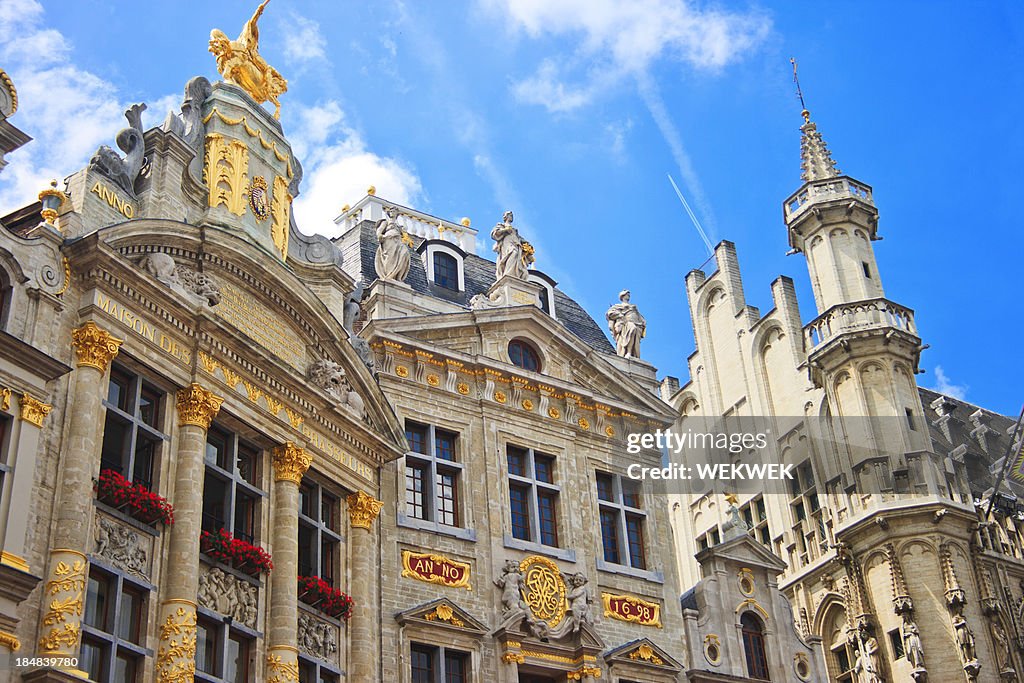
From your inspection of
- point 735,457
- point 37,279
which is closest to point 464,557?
point 37,279

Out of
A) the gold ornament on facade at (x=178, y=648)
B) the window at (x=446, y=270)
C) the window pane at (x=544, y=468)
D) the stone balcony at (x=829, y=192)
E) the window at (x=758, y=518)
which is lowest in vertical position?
the gold ornament on facade at (x=178, y=648)

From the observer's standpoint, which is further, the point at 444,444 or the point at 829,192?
the point at 829,192

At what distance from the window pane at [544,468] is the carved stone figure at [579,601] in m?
2.35

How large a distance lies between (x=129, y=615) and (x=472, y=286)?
49.3ft

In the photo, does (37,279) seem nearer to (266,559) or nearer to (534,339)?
(266,559)

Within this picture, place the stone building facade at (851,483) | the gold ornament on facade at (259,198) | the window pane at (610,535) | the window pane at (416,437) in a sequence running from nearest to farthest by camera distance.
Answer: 1. the gold ornament on facade at (259,198)
2. the window pane at (416,437)
3. the window pane at (610,535)
4. the stone building facade at (851,483)

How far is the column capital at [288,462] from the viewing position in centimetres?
2242

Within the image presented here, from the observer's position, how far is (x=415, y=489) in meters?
26.2

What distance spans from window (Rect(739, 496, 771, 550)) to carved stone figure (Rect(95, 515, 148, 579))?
2296 centimetres

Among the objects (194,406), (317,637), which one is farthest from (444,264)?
(194,406)

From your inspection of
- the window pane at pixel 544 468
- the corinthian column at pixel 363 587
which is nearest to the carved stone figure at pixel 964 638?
the window pane at pixel 544 468

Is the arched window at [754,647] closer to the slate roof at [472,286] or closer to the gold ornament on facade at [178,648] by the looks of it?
the slate roof at [472,286]

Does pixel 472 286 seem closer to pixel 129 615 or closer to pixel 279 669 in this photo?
pixel 279 669

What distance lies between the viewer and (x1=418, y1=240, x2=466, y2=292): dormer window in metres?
31.1
